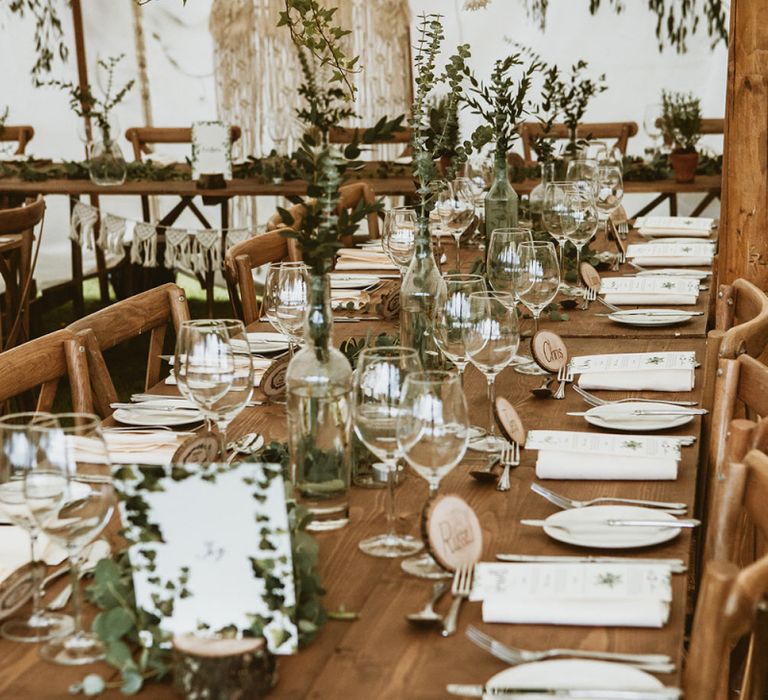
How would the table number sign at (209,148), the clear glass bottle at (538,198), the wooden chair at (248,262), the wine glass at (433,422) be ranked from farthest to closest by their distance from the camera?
the table number sign at (209,148), the clear glass bottle at (538,198), the wooden chair at (248,262), the wine glass at (433,422)

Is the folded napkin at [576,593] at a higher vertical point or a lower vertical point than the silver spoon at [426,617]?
higher

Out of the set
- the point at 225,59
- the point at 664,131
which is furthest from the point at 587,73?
the point at 225,59

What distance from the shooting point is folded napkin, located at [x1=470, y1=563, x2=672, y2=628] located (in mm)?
1160

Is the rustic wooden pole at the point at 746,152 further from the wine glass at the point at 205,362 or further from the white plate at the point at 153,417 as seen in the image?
the wine glass at the point at 205,362

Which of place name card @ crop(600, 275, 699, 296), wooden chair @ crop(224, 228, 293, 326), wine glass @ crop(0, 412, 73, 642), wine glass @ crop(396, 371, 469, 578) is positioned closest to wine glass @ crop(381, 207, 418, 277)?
wooden chair @ crop(224, 228, 293, 326)

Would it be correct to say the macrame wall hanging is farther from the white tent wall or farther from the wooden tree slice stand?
the wooden tree slice stand

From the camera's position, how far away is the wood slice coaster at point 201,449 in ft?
4.95

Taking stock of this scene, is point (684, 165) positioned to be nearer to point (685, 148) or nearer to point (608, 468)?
point (685, 148)

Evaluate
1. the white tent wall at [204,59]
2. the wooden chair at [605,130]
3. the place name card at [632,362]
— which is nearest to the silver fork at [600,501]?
the place name card at [632,362]

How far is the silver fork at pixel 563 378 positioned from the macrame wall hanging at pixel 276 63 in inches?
200

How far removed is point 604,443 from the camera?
5.46ft

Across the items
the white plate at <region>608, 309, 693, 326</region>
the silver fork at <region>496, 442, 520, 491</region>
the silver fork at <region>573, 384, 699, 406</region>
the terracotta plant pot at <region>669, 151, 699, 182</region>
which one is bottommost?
the silver fork at <region>496, 442, 520, 491</region>

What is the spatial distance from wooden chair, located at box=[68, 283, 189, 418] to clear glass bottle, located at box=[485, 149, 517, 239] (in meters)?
0.80

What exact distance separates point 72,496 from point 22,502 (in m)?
0.06
